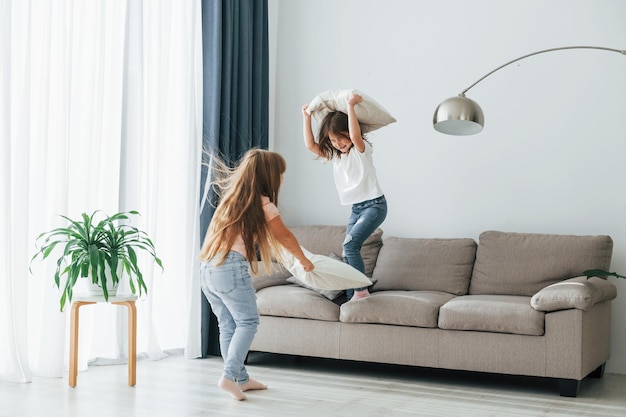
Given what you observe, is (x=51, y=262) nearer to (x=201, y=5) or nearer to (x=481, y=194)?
(x=201, y=5)

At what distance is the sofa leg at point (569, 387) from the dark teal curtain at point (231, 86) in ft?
6.98

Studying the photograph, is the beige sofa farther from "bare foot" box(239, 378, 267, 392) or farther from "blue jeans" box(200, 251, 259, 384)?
"blue jeans" box(200, 251, 259, 384)

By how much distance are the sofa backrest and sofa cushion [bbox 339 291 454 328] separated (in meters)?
0.59

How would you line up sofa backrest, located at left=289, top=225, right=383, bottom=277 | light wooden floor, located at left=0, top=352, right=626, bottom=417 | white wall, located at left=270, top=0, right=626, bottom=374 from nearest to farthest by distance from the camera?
light wooden floor, located at left=0, top=352, right=626, bottom=417, white wall, located at left=270, top=0, right=626, bottom=374, sofa backrest, located at left=289, top=225, right=383, bottom=277

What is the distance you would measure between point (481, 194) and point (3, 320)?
9.73 feet

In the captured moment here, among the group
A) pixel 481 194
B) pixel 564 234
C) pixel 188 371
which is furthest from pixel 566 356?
pixel 188 371

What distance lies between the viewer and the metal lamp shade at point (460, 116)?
3.54 meters

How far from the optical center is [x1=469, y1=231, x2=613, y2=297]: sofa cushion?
4.16 m

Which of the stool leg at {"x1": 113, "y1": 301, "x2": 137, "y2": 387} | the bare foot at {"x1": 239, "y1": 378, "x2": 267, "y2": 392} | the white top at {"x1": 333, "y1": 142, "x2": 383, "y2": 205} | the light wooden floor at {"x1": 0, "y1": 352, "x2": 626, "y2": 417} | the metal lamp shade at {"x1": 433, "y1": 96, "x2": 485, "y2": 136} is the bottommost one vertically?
the light wooden floor at {"x1": 0, "y1": 352, "x2": 626, "y2": 417}

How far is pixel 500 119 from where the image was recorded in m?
4.80

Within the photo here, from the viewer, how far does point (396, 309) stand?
3.92m

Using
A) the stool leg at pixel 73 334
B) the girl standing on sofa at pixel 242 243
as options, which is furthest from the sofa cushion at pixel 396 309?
the stool leg at pixel 73 334

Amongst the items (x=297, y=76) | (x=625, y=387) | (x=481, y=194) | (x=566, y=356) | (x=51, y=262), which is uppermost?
(x=297, y=76)

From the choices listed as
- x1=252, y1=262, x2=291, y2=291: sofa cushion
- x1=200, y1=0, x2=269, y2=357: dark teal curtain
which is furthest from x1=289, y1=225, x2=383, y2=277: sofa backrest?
x1=200, y1=0, x2=269, y2=357: dark teal curtain
